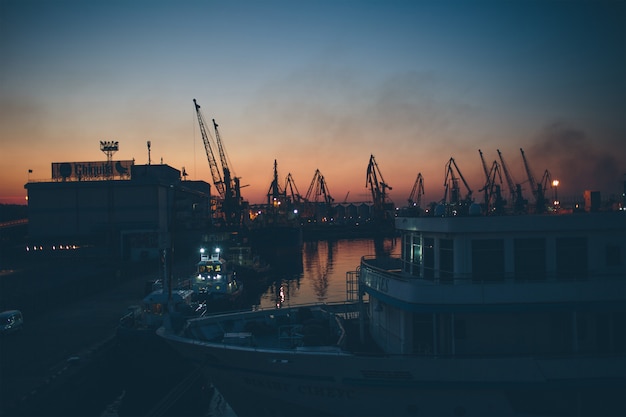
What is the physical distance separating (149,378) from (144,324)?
4.31 m

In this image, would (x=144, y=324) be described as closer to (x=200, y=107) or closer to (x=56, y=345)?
(x=56, y=345)

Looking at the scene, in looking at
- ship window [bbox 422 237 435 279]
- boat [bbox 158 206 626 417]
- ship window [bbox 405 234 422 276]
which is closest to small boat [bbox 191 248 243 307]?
boat [bbox 158 206 626 417]

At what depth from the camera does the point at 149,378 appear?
21.9 meters

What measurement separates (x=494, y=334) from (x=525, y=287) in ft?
5.32

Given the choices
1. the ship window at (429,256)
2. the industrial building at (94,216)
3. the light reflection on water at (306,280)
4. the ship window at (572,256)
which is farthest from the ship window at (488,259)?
the industrial building at (94,216)

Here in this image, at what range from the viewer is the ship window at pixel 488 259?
12.5m

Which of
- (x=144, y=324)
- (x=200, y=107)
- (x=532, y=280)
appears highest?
(x=200, y=107)

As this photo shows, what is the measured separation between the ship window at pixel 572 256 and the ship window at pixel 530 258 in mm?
435

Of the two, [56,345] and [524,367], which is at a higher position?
[524,367]

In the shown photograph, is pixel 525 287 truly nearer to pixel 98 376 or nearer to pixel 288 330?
pixel 288 330

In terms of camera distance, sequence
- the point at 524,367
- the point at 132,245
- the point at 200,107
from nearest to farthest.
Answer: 1. the point at 524,367
2. the point at 132,245
3. the point at 200,107

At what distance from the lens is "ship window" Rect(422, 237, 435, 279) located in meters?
13.5

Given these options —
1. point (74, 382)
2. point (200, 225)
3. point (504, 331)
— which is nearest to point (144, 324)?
point (74, 382)

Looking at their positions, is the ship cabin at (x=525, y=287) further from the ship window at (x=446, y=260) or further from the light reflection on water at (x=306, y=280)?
the light reflection on water at (x=306, y=280)
